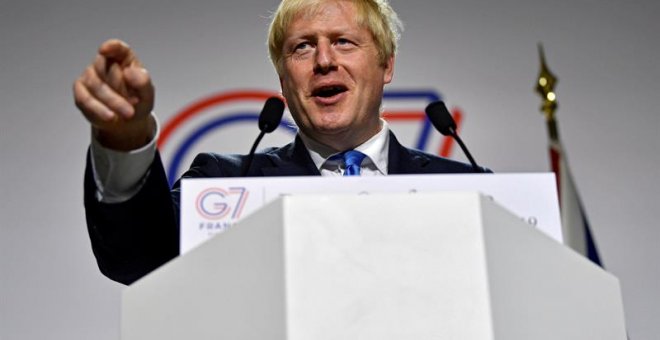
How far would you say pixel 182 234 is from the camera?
116cm

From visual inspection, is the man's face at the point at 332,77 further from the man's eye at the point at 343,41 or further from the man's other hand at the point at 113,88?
the man's other hand at the point at 113,88

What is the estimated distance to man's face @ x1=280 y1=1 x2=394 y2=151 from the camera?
1814 mm

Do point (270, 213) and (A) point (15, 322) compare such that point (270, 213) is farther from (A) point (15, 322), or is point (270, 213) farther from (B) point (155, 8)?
(B) point (155, 8)

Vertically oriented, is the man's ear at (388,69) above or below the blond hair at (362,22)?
below

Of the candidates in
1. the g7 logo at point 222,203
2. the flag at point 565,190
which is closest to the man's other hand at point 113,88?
the g7 logo at point 222,203

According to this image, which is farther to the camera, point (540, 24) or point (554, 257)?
point (540, 24)

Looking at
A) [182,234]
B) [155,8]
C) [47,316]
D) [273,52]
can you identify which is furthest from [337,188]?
[155,8]

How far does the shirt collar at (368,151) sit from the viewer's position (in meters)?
1.81

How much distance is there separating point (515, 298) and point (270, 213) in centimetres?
27

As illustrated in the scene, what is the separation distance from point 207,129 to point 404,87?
655mm

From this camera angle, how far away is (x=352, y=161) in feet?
5.78

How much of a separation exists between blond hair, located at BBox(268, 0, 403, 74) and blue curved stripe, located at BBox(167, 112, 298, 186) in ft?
2.96

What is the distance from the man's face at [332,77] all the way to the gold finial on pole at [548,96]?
1147mm

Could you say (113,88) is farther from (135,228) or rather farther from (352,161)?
(352,161)
